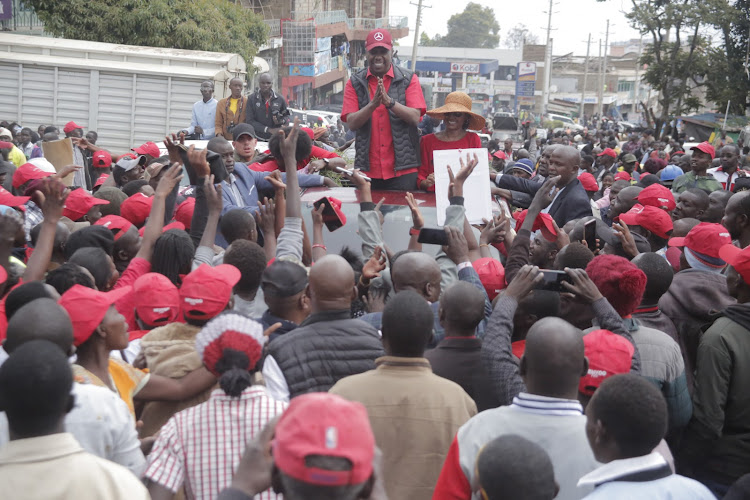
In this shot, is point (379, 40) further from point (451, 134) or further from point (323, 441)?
point (323, 441)

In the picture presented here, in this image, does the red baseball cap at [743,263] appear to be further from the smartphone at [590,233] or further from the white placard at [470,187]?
the white placard at [470,187]

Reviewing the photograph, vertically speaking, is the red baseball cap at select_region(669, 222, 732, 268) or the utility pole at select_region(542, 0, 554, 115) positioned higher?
the utility pole at select_region(542, 0, 554, 115)

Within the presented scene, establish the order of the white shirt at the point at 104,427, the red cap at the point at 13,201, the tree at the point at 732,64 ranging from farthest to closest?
1. the tree at the point at 732,64
2. the red cap at the point at 13,201
3. the white shirt at the point at 104,427

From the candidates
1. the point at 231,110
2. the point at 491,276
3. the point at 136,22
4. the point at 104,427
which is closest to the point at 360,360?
the point at 104,427

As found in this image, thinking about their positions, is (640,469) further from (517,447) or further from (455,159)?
(455,159)

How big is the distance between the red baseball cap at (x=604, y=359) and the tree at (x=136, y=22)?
23343 mm

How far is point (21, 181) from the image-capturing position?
6.72m

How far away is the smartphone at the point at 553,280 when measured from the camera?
3.73 m

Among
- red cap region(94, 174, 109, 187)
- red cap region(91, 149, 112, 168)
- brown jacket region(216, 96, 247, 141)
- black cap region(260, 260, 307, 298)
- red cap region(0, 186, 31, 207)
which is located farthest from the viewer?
brown jacket region(216, 96, 247, 141)

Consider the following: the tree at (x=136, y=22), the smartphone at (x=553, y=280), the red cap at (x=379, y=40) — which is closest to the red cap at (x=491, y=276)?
the smartphone at (x=553, y=280)

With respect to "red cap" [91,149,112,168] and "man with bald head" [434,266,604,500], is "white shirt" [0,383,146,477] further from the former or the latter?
"red cap" [91,149,112,168]

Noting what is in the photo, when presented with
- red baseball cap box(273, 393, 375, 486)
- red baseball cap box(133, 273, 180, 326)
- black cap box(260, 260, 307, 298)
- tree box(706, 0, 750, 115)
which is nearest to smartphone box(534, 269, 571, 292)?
black cap box(260, 260, 307, 298)

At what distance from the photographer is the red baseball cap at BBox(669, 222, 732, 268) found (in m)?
4.89

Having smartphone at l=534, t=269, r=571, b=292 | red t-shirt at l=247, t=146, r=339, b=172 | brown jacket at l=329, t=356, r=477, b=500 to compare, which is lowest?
brown jacket at l=329, t=356, r=477, b=500
